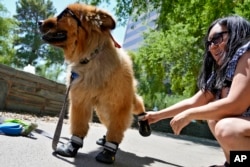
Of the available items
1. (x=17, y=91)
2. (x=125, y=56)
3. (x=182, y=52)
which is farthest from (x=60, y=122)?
(x=182, y=52)

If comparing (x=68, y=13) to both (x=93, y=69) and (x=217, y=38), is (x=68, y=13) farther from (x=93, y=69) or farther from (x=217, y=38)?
(x=217, y=38)

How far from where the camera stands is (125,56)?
3256mm

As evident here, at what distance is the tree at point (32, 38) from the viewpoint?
34250 mm

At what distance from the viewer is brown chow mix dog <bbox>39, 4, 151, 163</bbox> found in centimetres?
289

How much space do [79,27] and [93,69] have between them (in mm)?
444

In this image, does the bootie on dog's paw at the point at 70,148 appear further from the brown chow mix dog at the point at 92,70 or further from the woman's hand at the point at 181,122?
the woman's hand at the point at 181,122

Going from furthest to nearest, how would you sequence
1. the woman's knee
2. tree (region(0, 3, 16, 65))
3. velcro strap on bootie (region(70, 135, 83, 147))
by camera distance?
tree (region(0, 3, 16, 65)) < velcro strap on bootie (region(70, 135, 83, 147)) < the woman's knee

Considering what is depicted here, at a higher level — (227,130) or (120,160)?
(227,130)

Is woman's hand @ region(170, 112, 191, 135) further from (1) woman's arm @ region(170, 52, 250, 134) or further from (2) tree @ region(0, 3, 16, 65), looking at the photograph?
(2) tree @ region(0, 3, 16, 65)

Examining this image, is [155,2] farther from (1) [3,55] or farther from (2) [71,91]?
(1) [3,55]

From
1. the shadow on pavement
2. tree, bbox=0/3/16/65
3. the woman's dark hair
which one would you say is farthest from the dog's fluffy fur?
tree, bbox=0/3/16/65

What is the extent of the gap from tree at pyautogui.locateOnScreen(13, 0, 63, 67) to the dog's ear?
3082 cm

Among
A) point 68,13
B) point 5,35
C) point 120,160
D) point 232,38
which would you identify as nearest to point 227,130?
point 232,38

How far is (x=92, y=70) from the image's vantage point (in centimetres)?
294
